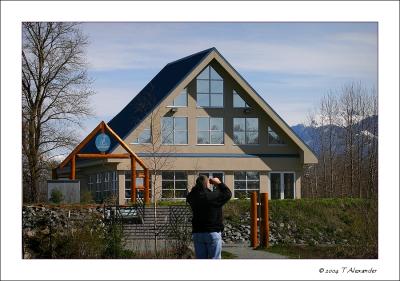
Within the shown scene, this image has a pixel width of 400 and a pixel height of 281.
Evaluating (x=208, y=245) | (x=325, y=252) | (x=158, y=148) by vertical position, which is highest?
(x=158, y=148)

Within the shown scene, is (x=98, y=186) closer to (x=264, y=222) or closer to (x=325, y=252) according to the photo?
(x=264, y=222)

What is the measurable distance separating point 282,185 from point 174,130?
5.75 meters

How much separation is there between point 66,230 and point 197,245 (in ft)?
21.9

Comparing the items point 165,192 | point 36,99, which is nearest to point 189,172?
point 165,192

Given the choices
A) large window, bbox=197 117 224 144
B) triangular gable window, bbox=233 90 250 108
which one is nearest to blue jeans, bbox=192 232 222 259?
large window, bbox=197 117 224 144

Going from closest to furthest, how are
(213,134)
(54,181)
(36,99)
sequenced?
(54,181) → (36,99) → (213,134)

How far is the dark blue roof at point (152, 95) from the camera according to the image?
4209 cm

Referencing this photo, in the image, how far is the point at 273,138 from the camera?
44.2 metres

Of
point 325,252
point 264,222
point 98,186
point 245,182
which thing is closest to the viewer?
point 325,252

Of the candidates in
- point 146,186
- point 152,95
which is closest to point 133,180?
point 146,186

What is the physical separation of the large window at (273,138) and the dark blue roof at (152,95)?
192 inches

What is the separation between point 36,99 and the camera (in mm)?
40688

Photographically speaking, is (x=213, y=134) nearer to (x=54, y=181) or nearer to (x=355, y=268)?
(x=54, y=181)

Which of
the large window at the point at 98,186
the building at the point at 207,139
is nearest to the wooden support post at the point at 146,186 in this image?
the building at the point at 207,139
